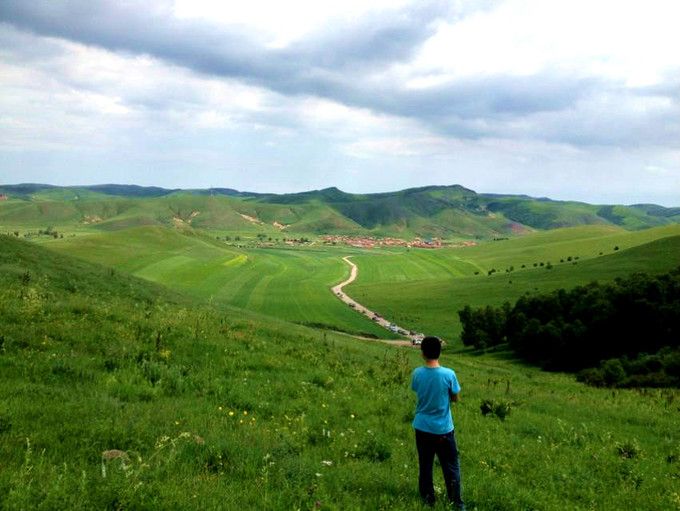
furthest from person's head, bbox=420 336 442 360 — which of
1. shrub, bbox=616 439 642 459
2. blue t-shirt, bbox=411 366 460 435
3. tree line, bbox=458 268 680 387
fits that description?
tree line, bbox=458 268 680 387

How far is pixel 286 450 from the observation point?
9.59m

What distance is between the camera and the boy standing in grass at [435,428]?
8344mm

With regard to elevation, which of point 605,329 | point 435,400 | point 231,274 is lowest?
point 231,274

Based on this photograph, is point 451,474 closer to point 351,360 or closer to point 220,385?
point 220,385

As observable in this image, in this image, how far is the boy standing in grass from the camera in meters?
8.34

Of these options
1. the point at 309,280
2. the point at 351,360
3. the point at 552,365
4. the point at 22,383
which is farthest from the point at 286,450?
the point at 309,280

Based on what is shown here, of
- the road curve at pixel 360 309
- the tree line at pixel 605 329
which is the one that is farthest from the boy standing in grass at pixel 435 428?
the road curve at pixel 360 309

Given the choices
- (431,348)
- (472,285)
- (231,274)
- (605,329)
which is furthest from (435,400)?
(231,274)

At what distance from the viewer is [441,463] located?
8383 millimetres

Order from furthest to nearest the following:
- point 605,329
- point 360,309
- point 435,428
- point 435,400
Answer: point 360,309 → point 605,329 → point 435,400 → point 435,428

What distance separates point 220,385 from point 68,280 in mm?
28296

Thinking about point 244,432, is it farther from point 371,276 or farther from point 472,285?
point 371,276

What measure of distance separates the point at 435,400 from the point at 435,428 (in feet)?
1.48

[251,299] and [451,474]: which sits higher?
[451,474]
